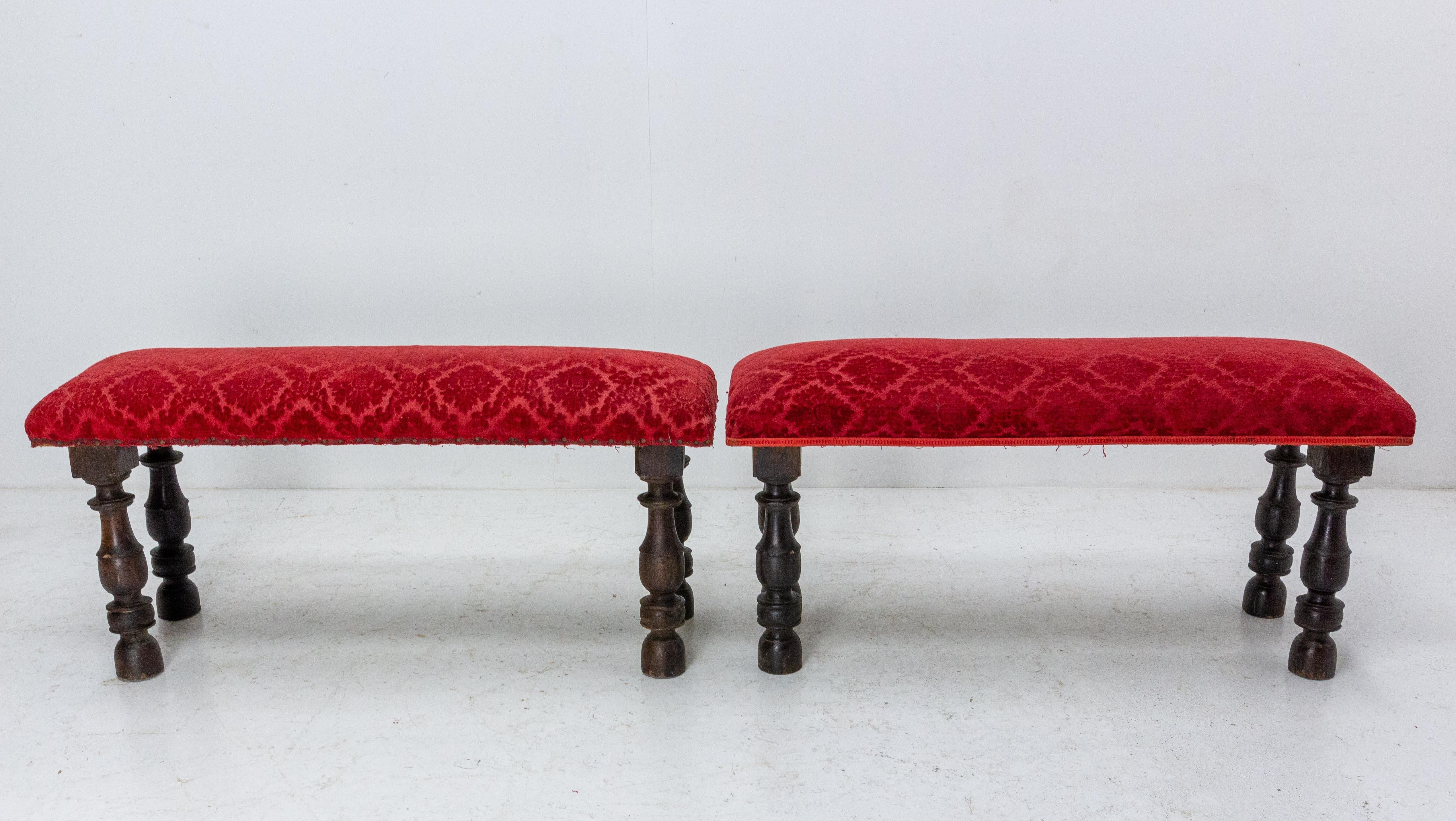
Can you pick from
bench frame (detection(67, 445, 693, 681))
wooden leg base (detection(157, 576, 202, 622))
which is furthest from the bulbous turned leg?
bench frame (detection(67, 445, 693, 681))

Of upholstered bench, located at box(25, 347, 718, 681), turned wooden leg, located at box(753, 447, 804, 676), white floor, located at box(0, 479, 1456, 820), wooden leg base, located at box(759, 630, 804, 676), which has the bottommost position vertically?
white floor, located at box(0, 479, 1456, 820)

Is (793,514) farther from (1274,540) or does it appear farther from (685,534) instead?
(1274,540)

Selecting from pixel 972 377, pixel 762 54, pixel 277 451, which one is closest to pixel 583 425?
pixel 972 377

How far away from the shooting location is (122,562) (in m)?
2.13

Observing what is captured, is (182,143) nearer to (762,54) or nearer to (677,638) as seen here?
(762,54)

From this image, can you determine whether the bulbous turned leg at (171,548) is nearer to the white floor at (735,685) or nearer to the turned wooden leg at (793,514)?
the white floor at (735,685)

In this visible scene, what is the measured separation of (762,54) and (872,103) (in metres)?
0.38

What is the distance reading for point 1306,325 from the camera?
11.6 feet

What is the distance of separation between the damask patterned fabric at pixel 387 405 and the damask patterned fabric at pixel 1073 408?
19cm

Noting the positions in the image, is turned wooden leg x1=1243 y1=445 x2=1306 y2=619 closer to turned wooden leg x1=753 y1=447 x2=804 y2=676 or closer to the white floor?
the white floor

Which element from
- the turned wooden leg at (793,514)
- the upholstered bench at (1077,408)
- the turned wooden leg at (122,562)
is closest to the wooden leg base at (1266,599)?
the upholstered bench at (1077,408)

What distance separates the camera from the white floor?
177 cm

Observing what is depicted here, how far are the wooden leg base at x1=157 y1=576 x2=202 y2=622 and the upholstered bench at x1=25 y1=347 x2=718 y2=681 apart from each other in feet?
1.07

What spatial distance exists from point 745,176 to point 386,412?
1.77 metres
